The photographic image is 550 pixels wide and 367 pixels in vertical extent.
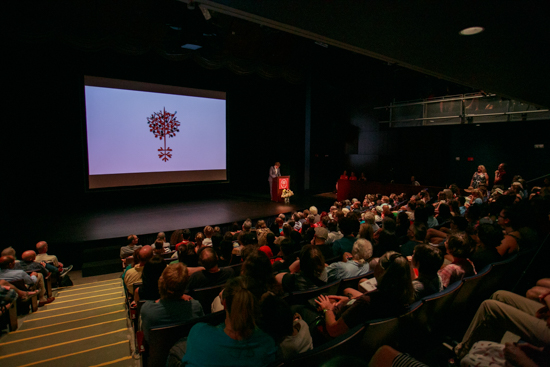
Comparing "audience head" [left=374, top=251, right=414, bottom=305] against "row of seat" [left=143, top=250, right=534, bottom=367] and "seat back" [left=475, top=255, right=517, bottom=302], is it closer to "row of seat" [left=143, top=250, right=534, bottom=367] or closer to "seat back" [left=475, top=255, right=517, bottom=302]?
"row of seat" [left=143, top=250, right=534, bottom=367]

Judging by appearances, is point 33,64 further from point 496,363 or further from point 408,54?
point 496,363

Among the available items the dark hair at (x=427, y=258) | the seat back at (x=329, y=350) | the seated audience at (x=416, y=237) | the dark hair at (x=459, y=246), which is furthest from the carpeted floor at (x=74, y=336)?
the seated audience at (x=416, y=237)

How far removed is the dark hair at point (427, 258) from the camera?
2051 mm

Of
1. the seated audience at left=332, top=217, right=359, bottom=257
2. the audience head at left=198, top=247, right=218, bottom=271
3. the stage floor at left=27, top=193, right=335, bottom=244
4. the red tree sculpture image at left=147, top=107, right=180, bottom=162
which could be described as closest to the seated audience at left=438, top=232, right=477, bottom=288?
the seated audience at left=332, top=217, right=359, bottom=257

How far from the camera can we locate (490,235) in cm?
274

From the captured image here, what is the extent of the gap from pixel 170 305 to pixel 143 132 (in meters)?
7.68

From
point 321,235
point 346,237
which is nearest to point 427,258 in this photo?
point 321,235

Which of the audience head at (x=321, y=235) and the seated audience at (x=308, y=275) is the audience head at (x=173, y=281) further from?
the audience head at (x=321, y=235)

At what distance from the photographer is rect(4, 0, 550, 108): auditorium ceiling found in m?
1.86

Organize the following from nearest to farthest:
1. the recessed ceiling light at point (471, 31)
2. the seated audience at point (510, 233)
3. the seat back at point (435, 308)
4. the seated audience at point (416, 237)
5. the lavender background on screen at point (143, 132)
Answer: the seat back at point (435, 308) → the recessed ceiling light at point (471, 31) → the seated audience at point (510, 233) → the seated audience at point (416, 237) → the lavender background on screen at point (143, 132)

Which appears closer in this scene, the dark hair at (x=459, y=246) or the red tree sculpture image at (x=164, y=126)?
the dark hair at (x=459, y=246)

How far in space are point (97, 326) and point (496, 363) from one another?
3029 millimetres

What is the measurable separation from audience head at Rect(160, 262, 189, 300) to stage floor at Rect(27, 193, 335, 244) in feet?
14.5

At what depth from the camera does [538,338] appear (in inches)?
65.6
